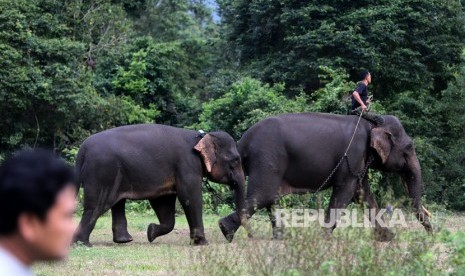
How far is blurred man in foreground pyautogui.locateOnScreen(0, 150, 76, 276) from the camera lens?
9.41ft

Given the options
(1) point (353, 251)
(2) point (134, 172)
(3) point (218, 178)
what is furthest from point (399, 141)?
(1) point (353, 251)

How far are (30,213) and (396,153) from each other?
13508mm

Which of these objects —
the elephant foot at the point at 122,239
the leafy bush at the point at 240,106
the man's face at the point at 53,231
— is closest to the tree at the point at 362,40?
the leafy bush at the point at 240,106

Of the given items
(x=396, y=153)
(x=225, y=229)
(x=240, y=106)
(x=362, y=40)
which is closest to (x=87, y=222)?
(x=225, y=229)

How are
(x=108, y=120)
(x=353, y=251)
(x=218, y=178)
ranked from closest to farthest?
(x=353, y=251), (x=218, y=178), (x=108, y=120)

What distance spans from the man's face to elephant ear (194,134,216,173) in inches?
498

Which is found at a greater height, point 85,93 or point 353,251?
point 353,251

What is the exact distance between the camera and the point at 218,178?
1617cm

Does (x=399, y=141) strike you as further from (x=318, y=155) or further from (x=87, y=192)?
(x=87, y=192)

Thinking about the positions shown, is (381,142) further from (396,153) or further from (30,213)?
(30,213)

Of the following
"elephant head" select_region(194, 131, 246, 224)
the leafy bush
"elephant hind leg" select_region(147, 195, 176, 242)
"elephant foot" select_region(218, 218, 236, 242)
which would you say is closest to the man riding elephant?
"elephant head" select_region(194, 131, 246, 224)

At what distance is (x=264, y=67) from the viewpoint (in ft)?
108

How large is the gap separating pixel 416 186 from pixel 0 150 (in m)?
18.6

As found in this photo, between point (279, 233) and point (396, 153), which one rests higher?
point (279, 233)
